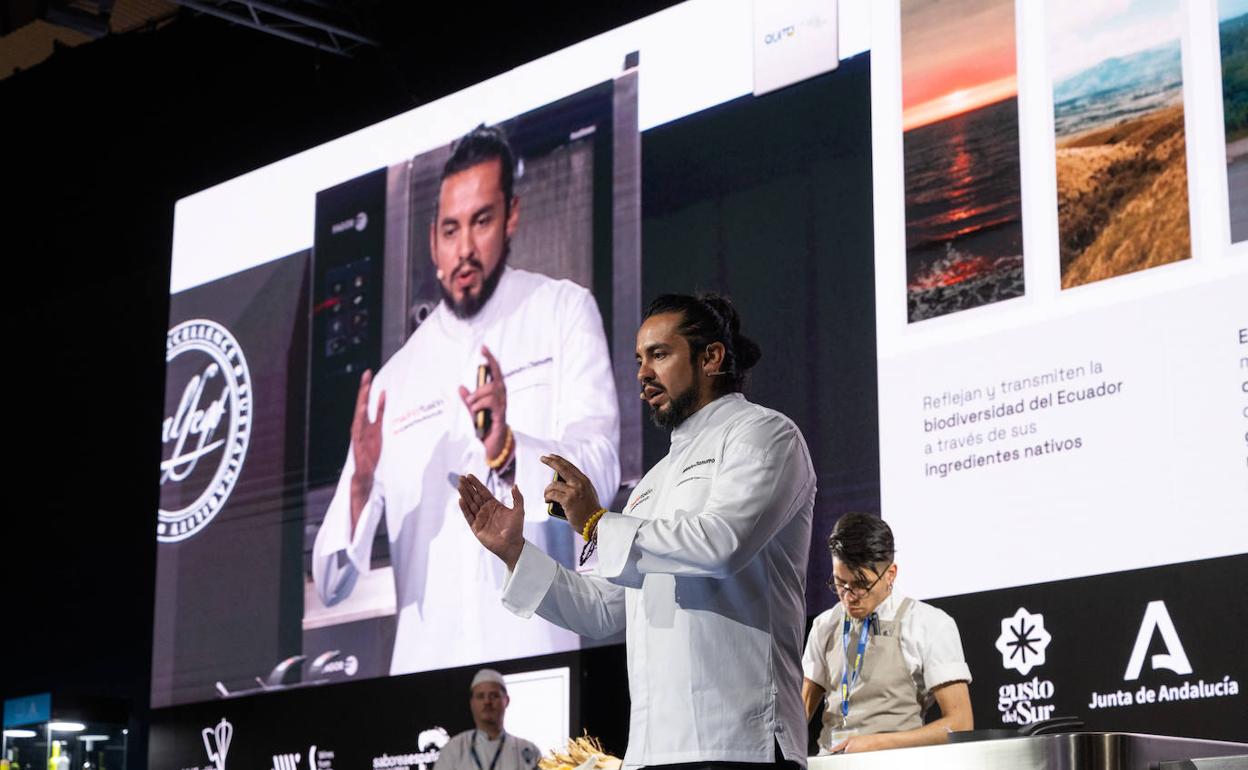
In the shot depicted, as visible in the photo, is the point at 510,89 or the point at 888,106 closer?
the point at 888,106

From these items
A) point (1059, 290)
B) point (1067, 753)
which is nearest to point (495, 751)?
point (1059, 290)

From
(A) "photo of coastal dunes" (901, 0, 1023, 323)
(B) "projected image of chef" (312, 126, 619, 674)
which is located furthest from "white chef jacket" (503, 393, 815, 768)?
(B) "projected image of chef" (312, 126, 619, 674)

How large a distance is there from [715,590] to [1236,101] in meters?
2.54

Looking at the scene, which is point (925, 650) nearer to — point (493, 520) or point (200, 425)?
point (493, 520)

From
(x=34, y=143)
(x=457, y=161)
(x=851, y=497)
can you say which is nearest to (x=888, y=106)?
(x=851, y=497)

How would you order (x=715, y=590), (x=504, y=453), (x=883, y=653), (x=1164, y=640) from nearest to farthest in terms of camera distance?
(x=715, y=590), (x=883, y=653), (x=1164, y=640), (x=504, y=453)

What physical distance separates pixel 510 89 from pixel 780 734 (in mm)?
4456

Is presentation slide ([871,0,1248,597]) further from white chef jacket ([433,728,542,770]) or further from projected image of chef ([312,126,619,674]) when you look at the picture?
white chef jacket ([433,728,542,770])

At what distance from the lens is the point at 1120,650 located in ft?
13.3

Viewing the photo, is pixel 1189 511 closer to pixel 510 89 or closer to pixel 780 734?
pixel 780 734

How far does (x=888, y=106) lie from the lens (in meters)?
4.88

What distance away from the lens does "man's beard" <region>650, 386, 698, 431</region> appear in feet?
7.72

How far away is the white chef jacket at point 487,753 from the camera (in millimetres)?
5508

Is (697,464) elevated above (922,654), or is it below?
above
